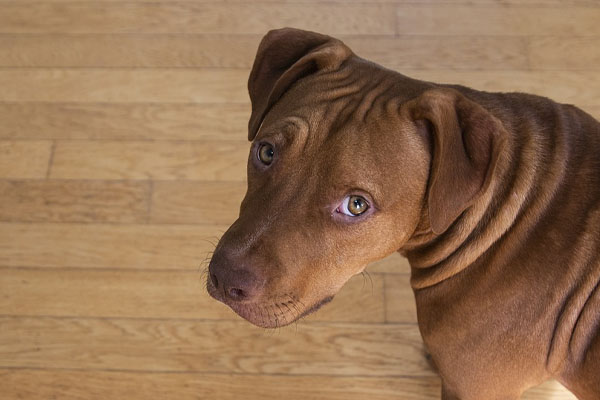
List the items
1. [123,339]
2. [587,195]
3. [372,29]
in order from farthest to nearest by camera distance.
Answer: [372,29] → [123,339] → [587,195]

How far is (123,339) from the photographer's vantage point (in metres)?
3.05

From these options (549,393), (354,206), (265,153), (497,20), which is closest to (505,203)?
(354,206)

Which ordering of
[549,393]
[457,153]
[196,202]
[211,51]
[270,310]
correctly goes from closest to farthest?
[457,153] < [270,310] < [549,393] < [196,202] < [211,51]

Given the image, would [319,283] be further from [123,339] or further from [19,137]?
[19,137]

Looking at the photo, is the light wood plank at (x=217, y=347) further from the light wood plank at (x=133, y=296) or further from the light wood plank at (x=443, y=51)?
the light wood plank at (x=443, y=51)

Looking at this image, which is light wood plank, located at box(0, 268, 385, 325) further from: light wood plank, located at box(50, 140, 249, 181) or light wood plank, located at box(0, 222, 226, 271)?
light wood plank, located at box(50, 140, 249, 181)

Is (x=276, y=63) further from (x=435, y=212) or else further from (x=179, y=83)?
(x=179, y=83)

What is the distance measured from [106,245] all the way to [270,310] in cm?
158

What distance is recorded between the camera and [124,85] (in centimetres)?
382

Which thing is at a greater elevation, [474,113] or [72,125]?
[474,113]

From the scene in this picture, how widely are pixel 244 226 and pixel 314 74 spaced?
60 cm

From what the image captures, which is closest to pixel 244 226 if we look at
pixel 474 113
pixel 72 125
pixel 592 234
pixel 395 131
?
pixel 395 131

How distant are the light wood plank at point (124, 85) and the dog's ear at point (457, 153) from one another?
6.52 ft

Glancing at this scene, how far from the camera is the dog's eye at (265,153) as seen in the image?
205 cm
